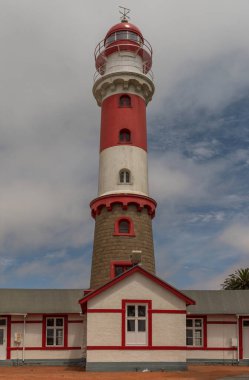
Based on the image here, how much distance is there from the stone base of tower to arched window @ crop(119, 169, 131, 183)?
1622 mm

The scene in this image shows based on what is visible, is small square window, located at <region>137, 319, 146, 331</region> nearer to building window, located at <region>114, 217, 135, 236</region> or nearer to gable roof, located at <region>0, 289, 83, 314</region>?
building window, located at <region>114, 217, 135, 236</region>

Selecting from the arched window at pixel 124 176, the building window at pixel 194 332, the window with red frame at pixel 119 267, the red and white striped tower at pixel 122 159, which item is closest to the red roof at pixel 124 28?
the red and white striped tower at pixel 122 159

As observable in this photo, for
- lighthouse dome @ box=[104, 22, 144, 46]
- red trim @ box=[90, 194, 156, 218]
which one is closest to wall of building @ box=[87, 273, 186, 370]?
red trim @ box=[90, 194, 156, 218]

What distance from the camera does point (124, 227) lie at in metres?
33.2

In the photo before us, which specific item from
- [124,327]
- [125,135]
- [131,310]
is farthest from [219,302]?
[125,135]

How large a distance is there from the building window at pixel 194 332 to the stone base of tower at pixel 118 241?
3.89 meters

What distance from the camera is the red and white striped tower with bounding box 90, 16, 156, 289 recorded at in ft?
107

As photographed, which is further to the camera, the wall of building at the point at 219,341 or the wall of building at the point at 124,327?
the wall of building at the point at 219,341

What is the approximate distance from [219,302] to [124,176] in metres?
9.50

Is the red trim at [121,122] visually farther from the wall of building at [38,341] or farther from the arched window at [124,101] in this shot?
the wall of building at [38,341]

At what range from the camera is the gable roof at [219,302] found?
109 feet

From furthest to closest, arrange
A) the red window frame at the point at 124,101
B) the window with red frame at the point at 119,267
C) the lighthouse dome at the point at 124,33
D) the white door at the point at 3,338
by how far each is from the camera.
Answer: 1. the lighthouse dome at the point at 124,33
2. the red window frame at the point at 124,101
3. the white door at the point at 3,338
4. the window with red frame at the point at 119,267

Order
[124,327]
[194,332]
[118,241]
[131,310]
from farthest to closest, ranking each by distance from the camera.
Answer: [194,332], [118,241], [131,310], [124,327]

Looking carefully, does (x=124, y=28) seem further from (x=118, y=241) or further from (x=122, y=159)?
(x=118, y=241)
